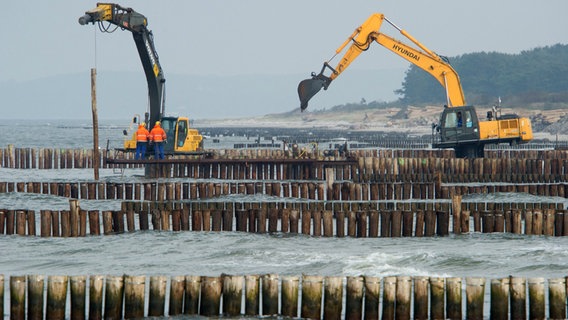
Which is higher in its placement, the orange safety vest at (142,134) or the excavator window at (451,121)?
the excavator window at (451,121)

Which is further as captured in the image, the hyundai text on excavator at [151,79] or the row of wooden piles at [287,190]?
the hyundai text on excavator at [151,79]

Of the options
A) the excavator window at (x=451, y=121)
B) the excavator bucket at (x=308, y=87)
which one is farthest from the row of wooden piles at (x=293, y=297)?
the excavator window at (x=451, y=121)

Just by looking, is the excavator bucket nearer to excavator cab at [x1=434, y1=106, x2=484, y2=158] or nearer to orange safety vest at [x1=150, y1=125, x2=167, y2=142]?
excavator cab at [x1=434, y1=106, x2=484, y2=158]

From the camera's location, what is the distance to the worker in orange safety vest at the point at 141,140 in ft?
152

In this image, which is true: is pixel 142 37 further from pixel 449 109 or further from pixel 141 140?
pixel 449 109

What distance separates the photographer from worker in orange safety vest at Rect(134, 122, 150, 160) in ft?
152

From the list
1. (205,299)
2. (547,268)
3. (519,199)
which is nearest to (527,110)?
(519,199)

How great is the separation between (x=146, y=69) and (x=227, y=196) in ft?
33.2

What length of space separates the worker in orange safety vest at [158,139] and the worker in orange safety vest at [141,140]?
287 mm

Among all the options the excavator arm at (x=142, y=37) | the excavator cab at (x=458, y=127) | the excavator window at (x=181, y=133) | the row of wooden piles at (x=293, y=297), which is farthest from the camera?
the excavator cab at (x=458, y=127)

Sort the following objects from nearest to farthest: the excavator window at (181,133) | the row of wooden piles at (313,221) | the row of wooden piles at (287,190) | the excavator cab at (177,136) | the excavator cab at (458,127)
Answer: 1. the row of wooden piles at (313,221)
2. the row of wooden piles at (287,190)
3. the excavator cab at (177,136)
4. the excavator window at (181,133)
5. the excavator cab at (458,127)

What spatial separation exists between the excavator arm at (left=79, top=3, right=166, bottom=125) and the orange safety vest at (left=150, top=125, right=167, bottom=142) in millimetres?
1662

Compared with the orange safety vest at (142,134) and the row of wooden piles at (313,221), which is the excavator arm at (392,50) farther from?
the row of wooden piles at (313,221)

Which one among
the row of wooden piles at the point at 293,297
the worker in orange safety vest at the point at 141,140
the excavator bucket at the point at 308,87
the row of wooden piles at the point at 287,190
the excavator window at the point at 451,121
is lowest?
the row of wooden piles at the point at 293,297
